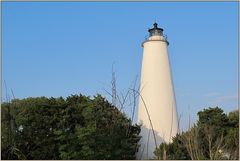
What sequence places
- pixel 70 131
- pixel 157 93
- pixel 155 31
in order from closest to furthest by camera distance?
1. pixel 70 131
2. pixel 157 93
3. pixel 155 31

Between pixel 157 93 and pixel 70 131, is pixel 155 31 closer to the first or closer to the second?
pixel 157 93

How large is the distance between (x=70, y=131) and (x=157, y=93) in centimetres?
421

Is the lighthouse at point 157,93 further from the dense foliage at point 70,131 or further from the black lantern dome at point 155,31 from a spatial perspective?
the dense foliage at point 70,131

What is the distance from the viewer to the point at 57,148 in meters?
16.9

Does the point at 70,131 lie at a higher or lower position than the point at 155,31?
lower

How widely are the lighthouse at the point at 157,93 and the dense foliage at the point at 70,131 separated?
945 mm

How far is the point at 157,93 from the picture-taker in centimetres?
1912

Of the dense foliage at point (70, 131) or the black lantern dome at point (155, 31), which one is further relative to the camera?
the black lantern dome at point (155, 31)

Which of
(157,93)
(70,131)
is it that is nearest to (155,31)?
(157,93)

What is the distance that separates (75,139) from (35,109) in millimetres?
3134

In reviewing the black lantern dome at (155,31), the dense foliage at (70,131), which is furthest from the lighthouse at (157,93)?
the dense foliage at (70,131)

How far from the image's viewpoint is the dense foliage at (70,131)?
1566 cm

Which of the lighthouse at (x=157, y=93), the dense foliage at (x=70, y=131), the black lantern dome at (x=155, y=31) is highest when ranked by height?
the black lantern dome at (x=155, y=31)

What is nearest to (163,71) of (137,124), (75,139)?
(137,124)
